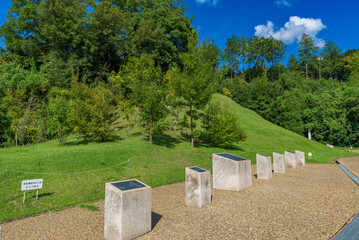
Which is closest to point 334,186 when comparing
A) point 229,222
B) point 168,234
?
point 229,222

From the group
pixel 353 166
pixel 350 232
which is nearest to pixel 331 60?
pixel 353 166

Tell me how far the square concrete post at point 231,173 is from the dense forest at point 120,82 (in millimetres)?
9759

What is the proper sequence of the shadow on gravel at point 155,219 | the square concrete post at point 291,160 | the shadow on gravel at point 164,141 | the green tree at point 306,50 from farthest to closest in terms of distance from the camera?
the green tree at point 306,50
the shadow on gravel at point 164,141
the square concrete post at point 291,160
the shadow on gravel at point 155,219

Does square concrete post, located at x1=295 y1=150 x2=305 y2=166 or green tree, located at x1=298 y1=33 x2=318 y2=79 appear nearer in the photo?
square concrete post, located at x1=295 y1=150 x2=305 y2=166

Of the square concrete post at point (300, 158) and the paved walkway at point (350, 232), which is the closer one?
the paved walkway at point (350, 232)

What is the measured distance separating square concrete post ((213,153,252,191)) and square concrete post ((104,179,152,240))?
5.37 m

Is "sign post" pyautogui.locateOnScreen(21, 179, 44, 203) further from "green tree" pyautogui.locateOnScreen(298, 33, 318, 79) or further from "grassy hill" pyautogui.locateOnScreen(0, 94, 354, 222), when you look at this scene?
"green tree" pyautogui.locateOnScreen(298, 33, 318, 79)

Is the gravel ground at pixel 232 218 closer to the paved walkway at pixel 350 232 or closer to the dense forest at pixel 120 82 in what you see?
the paved walkway at pixel 350 232

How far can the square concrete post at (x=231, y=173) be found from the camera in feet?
33.4

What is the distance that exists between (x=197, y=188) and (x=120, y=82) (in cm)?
2848

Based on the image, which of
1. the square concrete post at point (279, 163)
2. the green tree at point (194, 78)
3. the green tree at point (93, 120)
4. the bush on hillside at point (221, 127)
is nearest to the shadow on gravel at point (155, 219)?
the square concrete post at point (279, 163)

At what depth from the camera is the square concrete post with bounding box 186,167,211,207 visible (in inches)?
315

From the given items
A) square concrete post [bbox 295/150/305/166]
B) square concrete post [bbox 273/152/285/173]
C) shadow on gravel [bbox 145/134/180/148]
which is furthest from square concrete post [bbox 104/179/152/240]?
square concrete post [bbox 295/150/305/166]

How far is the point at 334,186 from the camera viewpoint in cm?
1107
